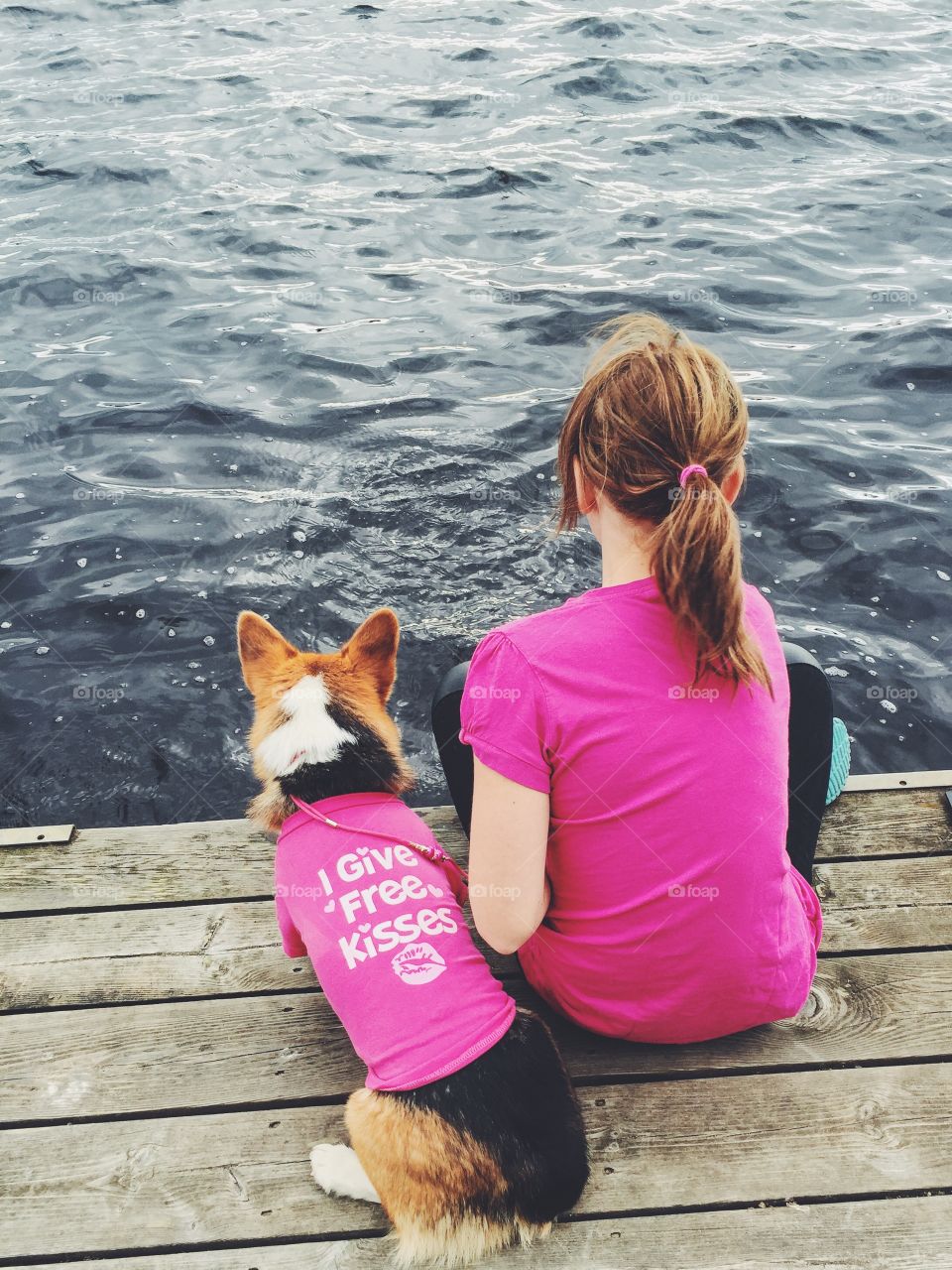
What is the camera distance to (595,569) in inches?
213

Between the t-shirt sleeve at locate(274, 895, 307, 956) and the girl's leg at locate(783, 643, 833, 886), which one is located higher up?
the girl's leg at locate(783, 643, 833, 886)

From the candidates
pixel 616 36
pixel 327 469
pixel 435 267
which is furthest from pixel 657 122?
pixel 327 469

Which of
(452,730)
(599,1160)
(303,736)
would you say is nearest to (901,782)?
(452,730)

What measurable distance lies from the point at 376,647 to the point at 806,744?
1.25 meters

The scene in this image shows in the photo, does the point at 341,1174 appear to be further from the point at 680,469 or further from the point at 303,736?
the point at 680,469

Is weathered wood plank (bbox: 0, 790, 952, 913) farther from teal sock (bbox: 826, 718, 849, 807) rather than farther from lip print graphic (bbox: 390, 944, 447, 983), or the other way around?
lip print graphic (bbox: 390, 944, 447, 983)

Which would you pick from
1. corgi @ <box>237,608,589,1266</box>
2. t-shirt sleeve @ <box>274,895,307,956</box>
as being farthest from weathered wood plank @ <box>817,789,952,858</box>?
t-shirt sleeve @ <box>274,895,307,956</box>

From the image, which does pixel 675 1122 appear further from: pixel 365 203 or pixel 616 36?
pixel 616 36

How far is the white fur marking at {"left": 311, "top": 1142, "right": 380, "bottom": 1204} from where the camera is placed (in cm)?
217

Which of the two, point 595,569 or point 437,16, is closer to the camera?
point 595,569

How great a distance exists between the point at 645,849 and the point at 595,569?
3496mm

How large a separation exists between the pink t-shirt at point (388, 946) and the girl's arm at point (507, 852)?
0.16 metres

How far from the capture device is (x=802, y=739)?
261 centimetres

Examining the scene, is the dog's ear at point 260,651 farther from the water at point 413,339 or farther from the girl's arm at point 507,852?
the water at point 413,339
